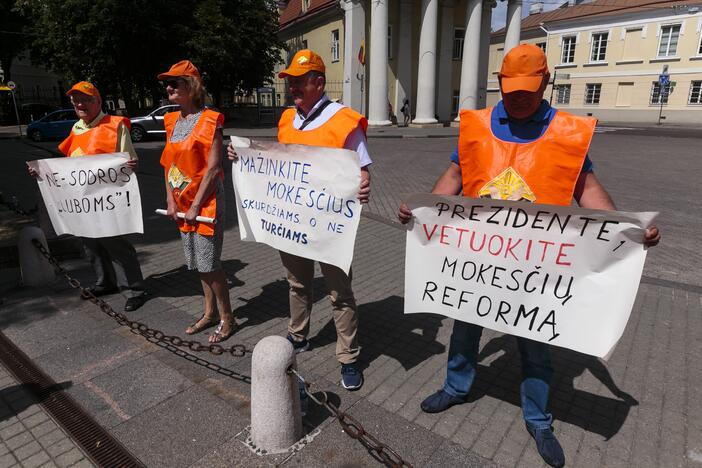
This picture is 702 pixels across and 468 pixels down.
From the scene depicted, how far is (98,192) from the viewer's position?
425 cm

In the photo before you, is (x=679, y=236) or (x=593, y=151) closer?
(x=679, y=236)

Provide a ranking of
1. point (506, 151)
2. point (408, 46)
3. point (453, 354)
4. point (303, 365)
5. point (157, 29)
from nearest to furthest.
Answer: point (506, 151) < point (453, 354) < point (303, 365) < point (157, 29) < point (408, 46)

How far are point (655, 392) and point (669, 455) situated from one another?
69 centimetres

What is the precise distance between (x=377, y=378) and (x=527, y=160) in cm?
188

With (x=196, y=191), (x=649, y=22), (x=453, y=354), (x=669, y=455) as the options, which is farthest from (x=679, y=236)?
(x=649, y=22)

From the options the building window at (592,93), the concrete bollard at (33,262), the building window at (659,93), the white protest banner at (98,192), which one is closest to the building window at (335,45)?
the building window at (592,93)

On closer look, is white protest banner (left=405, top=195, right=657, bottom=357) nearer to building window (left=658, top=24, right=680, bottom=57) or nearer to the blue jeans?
the blue jeans

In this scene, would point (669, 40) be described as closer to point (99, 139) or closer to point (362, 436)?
point (99, 139)

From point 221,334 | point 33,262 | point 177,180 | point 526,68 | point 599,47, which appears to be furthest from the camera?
point 599,47

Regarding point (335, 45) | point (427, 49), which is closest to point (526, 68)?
point (427, 49)

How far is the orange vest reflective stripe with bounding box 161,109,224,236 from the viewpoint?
351 centimetres

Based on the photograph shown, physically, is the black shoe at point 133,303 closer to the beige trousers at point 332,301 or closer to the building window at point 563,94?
the beige trousers at point 332,301

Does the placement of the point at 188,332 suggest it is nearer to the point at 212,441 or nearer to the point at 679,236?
the point at 212,441

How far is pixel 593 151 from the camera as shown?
18.4 m
